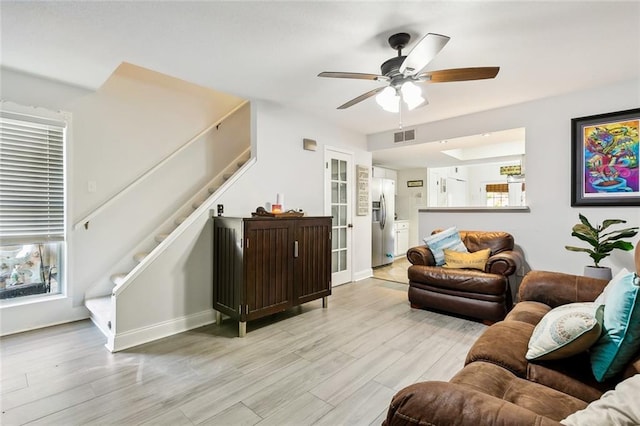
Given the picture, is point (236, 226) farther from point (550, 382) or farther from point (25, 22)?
point (550, 382)

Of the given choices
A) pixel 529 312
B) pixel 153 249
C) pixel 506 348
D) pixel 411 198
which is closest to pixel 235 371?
pixel 506 348

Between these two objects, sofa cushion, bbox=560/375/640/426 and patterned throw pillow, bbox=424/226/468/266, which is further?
patterned throw pillow, bbox=424/226/468/266


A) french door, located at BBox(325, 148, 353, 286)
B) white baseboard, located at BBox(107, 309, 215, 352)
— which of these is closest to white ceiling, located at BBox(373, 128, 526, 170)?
french door, located at BBox(325, 148, 353, 286)

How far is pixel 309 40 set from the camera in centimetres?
224

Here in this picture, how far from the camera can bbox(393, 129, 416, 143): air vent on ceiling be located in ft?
15.1

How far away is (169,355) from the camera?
7.89 feet

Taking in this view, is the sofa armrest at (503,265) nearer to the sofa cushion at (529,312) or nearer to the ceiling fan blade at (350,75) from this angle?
the sofa cushion at (529,312)

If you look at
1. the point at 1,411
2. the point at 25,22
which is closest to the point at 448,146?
the point at 25,22

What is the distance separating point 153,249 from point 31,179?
49.7 inches

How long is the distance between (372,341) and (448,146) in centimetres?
348

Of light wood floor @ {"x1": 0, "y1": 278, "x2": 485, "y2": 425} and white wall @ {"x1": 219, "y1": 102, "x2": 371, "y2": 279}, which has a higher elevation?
white wall @ {"x1": 219, "y1": 102, "x2": 371, "y2": 279}

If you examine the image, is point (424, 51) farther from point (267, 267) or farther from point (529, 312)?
point (267, 267)

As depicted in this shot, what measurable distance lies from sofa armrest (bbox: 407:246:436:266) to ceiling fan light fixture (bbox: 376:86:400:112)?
1914 mm

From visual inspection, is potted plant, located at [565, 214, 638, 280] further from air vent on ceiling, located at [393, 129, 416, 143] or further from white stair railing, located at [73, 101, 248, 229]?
white stair railing, located at [73, 101, 248, 229]
